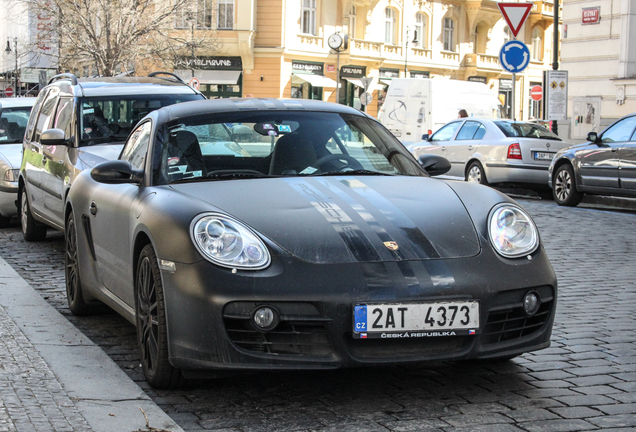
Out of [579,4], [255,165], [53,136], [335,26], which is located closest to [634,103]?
[579,4]

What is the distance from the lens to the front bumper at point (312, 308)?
3.90 meters

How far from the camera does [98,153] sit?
884 cm

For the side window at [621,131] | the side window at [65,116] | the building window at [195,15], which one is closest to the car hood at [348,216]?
the side window at [65,116]

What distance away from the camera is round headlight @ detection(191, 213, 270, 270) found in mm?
3990

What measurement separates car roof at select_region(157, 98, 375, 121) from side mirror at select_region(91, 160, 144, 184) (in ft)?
1.40

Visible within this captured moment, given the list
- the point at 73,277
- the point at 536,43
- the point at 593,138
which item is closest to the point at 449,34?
the point at 536,43

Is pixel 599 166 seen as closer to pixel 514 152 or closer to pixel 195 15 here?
pixel 514 152

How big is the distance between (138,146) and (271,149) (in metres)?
0.92

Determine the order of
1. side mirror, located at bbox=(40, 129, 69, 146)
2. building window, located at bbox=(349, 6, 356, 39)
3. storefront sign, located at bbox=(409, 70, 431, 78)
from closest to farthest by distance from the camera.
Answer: side mirror, located at bbox=(40, 129, 69, 146) < building window, located at bbox=(349, 6, 356, 39) < storefront sign, located at bbox=(409, 70, 431, 78)

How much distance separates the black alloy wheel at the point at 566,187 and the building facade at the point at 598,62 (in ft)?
33.8

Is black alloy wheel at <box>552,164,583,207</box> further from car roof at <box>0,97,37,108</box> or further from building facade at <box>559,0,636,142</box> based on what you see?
building facade at <box>559,0,636,142</box>

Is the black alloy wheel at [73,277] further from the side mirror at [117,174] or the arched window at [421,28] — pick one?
the arched window at [421,28]

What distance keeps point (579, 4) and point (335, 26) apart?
2398 cm

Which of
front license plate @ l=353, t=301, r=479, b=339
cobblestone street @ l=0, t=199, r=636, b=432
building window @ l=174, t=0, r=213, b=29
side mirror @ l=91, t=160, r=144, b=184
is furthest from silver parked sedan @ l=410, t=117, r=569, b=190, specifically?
building window @ l=174, t=0, r=213, b=29
